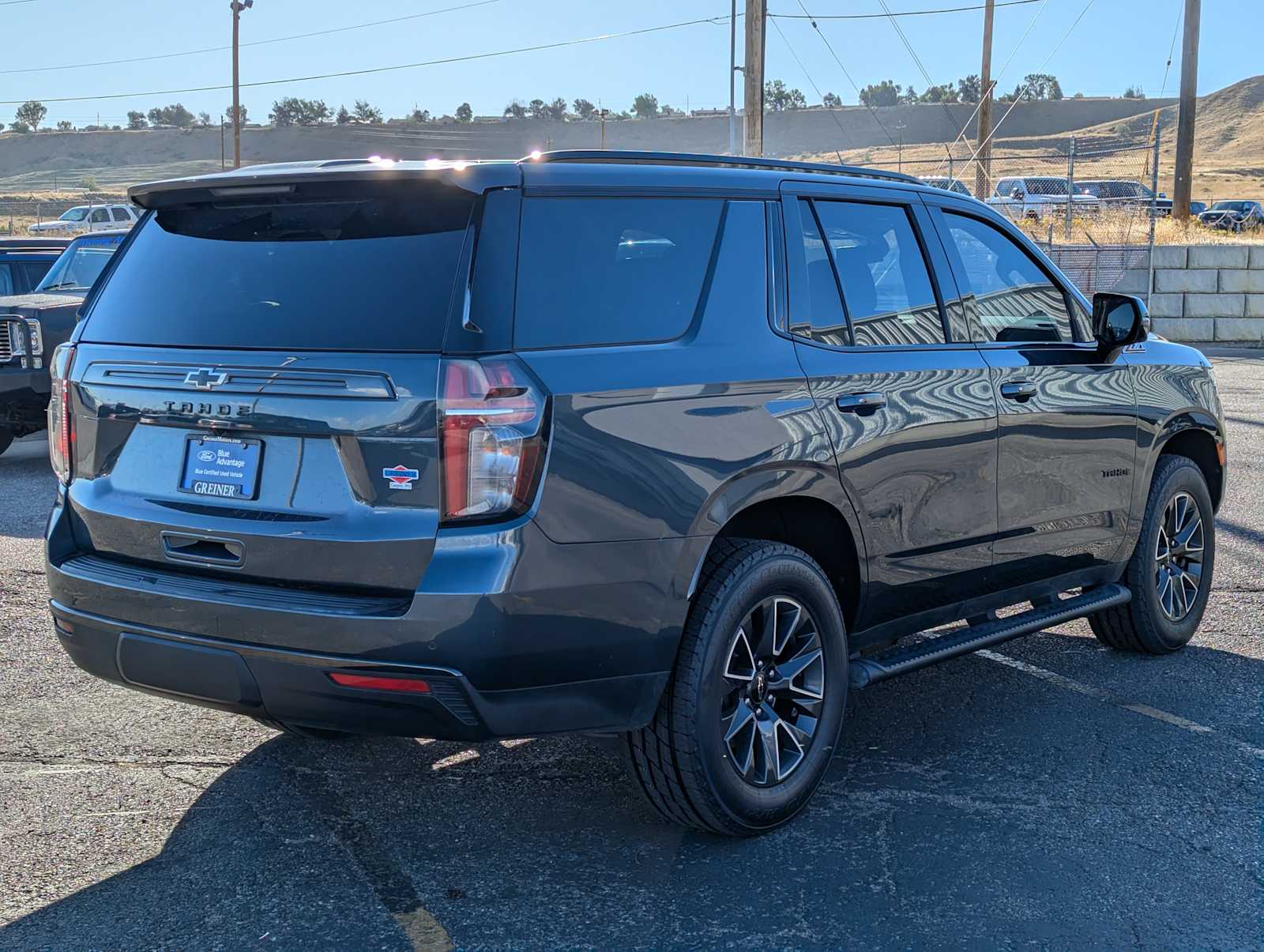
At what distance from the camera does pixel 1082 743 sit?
4824mm

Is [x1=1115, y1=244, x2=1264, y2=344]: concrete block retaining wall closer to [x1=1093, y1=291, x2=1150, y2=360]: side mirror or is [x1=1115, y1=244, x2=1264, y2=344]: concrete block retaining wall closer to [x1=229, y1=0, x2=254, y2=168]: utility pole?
[x1=1093, y1=291, x2=1150, y2=360]: side mirror

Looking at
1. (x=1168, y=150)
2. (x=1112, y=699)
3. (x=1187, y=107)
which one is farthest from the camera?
(x=1168, y=150)

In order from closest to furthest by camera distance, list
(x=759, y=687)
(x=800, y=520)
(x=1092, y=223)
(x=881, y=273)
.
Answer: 1. (x=759, y=687)
2. (x=800, y=520)
3. (x=881, y=273)
4. (x=1092, y=223)

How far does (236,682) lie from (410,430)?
2.66ft

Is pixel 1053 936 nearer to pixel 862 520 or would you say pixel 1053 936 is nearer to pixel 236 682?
pixel 862 520

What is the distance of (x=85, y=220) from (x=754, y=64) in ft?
103

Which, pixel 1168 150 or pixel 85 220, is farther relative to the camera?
pixel 1168 150

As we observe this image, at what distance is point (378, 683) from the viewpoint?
3.35m

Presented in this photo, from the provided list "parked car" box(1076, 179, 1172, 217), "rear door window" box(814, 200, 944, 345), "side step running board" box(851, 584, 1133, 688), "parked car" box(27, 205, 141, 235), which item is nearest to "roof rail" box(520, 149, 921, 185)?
"rear door window" box(814, 200, 944, 345)

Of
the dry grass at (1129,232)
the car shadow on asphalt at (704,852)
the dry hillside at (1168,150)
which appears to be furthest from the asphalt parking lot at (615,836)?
the dry hillside at (1168,150)

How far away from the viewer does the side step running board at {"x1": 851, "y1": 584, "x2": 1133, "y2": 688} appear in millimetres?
4414

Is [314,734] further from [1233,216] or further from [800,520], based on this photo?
[1233,216]

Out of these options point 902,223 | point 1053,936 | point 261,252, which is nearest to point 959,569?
point 902,223

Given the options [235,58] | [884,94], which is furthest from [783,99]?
[235,58]
